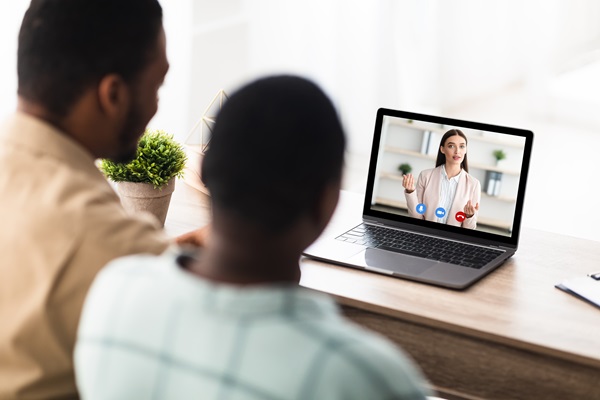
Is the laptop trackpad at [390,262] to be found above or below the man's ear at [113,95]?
below

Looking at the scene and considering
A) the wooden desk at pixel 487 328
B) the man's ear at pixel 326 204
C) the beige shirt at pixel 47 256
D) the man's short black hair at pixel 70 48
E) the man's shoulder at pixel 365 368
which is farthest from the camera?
the wooden desk at pixel 487 328

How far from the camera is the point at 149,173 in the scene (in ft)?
5.88

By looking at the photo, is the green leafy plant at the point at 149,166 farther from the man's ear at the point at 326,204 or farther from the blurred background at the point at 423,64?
the blurred background at the point at 423,64

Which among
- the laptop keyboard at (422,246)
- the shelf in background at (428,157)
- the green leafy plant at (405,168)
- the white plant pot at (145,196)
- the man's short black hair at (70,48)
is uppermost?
the man's short black hair at (70,48)

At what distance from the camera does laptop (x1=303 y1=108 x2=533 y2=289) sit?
1815mm

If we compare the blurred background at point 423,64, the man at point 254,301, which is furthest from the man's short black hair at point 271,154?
the blurred background at point 423,64

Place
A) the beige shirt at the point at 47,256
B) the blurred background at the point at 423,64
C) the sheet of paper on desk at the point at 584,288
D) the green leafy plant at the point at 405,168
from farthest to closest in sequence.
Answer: the blurred background at the point at 423,64 → the green leafy plant at the point at 405,168 → the sheet of paper on desk at the point at 584,288 → the beige shirt at the point at 47,256

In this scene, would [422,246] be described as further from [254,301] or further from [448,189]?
[254,301]

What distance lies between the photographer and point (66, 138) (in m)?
1.33

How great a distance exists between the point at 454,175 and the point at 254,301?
106 centimetres

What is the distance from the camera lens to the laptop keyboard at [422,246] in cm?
178

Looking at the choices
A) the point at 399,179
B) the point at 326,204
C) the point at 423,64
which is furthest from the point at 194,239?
the point at 423,64

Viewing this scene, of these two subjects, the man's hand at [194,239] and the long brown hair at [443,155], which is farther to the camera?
the long brown hair at [443,155]

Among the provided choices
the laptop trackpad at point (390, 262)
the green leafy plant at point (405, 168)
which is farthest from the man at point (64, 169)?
the green leafy plant at point (405, 168)
